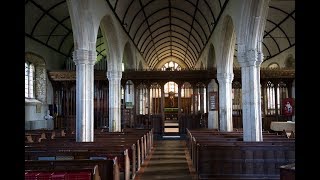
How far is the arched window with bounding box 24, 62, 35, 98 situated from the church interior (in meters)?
0.06

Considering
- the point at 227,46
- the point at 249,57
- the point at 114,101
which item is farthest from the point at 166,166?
the point at 227,46

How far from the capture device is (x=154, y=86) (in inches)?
816

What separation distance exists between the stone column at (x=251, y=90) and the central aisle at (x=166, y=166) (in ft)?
7.52

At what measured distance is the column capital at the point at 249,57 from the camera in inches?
405

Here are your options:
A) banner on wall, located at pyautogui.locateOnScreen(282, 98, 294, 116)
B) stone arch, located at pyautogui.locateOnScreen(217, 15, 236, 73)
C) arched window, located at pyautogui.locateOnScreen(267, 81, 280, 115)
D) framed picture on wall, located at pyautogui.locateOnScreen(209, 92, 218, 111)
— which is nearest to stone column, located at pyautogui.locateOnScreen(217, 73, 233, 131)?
stone arch, located at pyautogui.locateOnScreen(217, 15, 236, 73)

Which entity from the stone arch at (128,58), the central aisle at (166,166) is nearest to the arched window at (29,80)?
the stone arch at (128,58)

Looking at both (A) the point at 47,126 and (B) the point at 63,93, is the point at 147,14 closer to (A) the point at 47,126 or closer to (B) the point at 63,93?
(B) the point at 63,93

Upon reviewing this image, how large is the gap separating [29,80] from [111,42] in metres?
4.95

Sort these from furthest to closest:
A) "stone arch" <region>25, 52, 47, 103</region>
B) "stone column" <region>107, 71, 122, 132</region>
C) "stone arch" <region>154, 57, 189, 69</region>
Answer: "stone arch" <region>154, 57, 189, 69</region>, "stone arch" <region>25, 52, 47, 103</region>, "stone column" <region>107, 71, 122, 132</region>

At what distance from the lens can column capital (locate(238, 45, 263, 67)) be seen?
10.3 m

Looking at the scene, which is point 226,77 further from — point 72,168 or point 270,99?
point 72,168

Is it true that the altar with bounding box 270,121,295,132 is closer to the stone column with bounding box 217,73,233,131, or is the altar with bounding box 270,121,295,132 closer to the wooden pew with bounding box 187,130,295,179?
the stone column with bounding box 217,73,233,131

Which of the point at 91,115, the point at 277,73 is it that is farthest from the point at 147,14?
the point at 91,115
